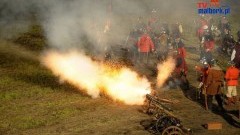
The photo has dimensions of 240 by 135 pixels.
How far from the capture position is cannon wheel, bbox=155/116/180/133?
12.3 meters

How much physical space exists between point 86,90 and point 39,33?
11899mm

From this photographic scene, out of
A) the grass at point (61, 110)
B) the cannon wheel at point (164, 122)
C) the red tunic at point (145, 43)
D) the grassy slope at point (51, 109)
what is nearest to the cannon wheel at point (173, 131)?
the cannon wheel at point (164, 122)

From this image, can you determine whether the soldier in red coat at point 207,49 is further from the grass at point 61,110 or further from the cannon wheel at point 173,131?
the cannon wheel at point 173,131

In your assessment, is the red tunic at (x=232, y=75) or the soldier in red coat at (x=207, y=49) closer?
the red tunic at (x=232, y=75)

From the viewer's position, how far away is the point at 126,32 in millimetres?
29797

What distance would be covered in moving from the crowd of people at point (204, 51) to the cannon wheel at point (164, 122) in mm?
3032

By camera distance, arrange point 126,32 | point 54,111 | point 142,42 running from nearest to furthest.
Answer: point 54,111 → point 142,42 → point 126,32

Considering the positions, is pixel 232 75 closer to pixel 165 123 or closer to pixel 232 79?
pixel 232 79

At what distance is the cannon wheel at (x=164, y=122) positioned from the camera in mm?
12266

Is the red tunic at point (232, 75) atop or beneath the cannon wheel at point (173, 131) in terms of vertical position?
atop

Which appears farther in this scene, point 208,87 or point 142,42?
point 142,42

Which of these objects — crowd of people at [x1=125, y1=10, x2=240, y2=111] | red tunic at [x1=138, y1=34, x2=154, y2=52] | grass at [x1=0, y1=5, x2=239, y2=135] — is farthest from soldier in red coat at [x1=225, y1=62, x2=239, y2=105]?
red tunic at [x1=138, y1=34, x2=154, y2=52]

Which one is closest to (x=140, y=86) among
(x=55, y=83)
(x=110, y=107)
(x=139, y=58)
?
(x=110, y=107)

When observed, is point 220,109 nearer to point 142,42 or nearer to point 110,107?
point 110,107
